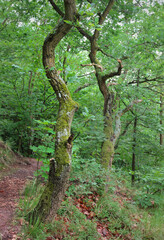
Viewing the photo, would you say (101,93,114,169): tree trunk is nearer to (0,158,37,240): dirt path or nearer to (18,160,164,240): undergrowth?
(18,160,164,240): undergrowth

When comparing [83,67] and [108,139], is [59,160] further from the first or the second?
[83,67]

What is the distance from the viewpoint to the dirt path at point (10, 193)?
2.37m

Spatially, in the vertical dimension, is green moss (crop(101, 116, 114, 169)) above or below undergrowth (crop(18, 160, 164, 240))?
above

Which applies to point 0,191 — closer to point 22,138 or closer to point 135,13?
point 22,138

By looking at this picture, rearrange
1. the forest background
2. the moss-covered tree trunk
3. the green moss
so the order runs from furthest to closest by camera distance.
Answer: the green moss < the forest background < the moss-covered tree trunk

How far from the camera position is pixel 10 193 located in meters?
3.46

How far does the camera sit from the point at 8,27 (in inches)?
260

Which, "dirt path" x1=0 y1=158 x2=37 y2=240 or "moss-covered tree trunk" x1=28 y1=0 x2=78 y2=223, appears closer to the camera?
"dirt path" x1=0 y1=158 x2=37 y2=240

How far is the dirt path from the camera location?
237 cm

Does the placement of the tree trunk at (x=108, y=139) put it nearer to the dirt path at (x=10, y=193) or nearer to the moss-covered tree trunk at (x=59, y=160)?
the dirt path at (x=10, y=193)

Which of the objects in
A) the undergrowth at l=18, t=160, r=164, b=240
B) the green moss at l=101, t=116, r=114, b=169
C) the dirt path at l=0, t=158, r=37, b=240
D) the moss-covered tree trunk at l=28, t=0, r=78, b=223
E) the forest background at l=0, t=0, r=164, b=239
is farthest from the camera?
the green moss at l=101, t=116, r=114, b=169

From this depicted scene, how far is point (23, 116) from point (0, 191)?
2.60m

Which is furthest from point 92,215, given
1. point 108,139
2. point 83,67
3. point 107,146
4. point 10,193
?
point 83,67

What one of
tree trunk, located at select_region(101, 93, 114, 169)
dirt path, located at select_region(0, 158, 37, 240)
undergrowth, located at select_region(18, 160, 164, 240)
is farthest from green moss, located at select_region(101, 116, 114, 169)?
dirt path, located at select_region(0, 158, 37, 240)
